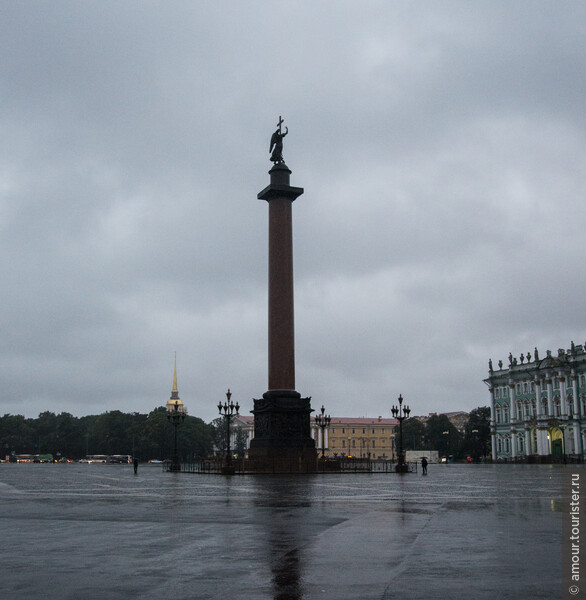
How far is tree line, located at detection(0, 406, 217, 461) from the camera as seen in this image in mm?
156500

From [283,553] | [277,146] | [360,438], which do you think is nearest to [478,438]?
[360,438]

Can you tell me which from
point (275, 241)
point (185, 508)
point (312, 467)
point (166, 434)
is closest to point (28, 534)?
point (185, 508)

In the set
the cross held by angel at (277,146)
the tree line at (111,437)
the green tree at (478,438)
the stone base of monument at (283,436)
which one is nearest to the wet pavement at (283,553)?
the stone base of monument at (283,436)

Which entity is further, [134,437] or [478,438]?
[134,437]

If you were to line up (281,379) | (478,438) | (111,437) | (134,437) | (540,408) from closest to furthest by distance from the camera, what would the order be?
(281,379) < (540,408) < (478,438) < (134,437) < (111,437)

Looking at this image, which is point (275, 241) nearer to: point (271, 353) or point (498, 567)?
point (271, 353)

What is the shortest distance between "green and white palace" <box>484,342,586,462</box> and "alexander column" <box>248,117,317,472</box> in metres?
59.3

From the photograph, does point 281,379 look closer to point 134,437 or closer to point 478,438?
point 478,438

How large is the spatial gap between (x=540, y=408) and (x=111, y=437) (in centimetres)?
9258

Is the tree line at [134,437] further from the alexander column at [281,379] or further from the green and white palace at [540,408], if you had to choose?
the alexander column at [281,379]

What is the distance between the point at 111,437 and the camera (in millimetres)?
161375

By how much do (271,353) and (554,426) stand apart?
71.8 meters

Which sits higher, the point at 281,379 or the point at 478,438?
the point at 281,379

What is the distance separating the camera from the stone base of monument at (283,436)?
164 ft
